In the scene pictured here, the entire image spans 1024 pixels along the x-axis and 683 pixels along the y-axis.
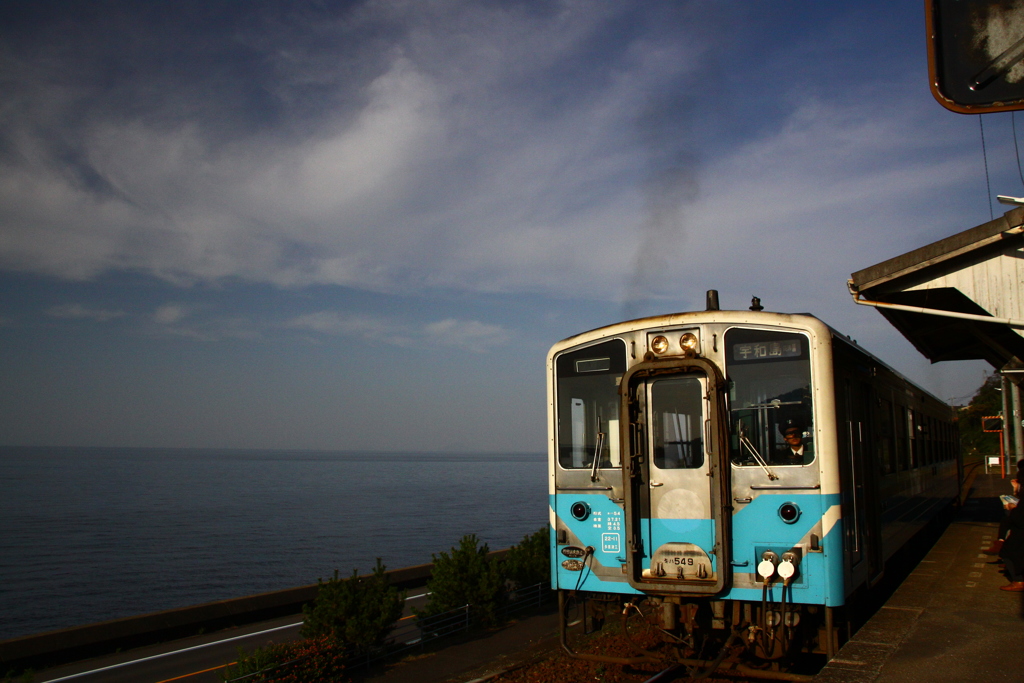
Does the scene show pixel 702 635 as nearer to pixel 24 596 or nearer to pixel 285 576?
pixel 285 576

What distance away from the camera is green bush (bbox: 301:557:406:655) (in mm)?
10500

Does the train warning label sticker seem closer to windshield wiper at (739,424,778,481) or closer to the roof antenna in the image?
windshield wiper at (739,424,778,481)

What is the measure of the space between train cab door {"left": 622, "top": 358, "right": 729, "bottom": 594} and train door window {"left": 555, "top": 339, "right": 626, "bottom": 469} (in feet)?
0.97

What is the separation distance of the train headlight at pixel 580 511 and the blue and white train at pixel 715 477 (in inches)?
0.7

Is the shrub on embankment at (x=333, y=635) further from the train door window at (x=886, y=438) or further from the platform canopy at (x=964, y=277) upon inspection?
the platform canopy at (x=964, y=277)

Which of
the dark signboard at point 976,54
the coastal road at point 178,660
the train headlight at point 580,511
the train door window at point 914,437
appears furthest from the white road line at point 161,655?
the dark signboard at point 976,54

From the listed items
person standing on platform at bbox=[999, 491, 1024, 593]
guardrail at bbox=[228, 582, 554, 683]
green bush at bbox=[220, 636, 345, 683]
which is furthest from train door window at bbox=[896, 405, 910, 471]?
green bush at bbox=[220, 636, 345, 683]

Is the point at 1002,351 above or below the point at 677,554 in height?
above

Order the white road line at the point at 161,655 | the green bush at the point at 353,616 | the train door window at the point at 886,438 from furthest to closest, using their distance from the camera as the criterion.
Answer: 1. the white road line at the point at 161,655
2. the green bush at the point at 353,616
3. the train door window at the point at 886,438

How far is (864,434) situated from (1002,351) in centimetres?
725

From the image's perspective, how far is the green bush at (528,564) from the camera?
13992 millimetres

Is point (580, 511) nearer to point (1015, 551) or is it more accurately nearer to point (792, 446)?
point (792, 446)

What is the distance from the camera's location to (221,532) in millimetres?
54219

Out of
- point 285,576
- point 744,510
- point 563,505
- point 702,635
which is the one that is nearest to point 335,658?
point 563,505
